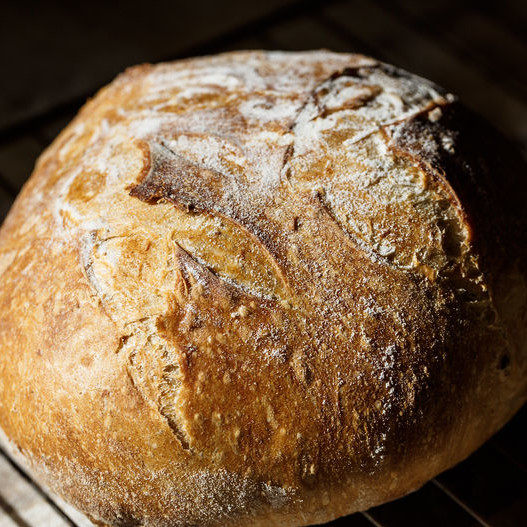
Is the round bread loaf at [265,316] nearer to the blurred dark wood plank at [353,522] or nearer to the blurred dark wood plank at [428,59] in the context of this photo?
the blurred dark wood plank at [353,522]

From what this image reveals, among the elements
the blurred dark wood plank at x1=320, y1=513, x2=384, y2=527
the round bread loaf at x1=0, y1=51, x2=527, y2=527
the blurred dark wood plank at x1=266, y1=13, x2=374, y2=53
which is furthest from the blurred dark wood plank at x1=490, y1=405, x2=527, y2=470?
the blurred dark wood plank at x1=266, y1=13, x2=374, y2=53

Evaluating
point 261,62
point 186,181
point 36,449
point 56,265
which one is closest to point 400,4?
point 261,62

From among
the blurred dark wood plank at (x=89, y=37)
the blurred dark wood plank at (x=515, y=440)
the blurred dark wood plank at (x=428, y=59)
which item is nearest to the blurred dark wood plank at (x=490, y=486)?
the blurred dark wood plank at (x=515, y=440)

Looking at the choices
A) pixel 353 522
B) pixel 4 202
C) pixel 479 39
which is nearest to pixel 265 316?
pixel 353 522

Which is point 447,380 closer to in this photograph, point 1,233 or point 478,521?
point 478,521

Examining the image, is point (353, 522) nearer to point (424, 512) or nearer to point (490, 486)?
point (424, 512)

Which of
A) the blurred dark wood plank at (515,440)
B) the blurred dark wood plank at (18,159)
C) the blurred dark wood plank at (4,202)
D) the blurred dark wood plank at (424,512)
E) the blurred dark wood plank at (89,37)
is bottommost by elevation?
the blurred dark wood plank at (424,512)

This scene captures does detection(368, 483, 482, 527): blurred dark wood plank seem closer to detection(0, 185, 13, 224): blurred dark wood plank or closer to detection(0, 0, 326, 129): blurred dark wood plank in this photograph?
detection(0, 185, 13, 224): blurred dark wood plank

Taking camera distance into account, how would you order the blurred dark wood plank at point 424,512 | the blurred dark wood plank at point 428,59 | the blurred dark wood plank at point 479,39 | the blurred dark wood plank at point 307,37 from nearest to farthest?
the blurred dark wood plank at point 424,512
the blurred dark wood plank at point 428,59
the blurred dark wood plank at point 479,39
the blurred dark wood plank at point 307,37
